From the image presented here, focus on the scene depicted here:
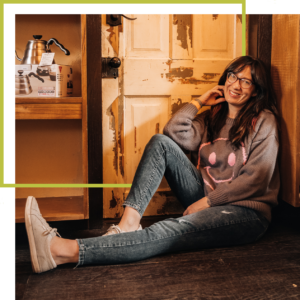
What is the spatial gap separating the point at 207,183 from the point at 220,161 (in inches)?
4.8

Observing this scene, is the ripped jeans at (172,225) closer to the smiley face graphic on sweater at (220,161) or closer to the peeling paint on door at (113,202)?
the smiley face graphic on sweater at (220,161)

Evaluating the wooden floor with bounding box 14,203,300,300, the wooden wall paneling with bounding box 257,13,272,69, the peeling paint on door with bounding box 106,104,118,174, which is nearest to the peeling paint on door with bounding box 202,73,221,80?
the wooden wall paneling with bounding box 257,13,272,69

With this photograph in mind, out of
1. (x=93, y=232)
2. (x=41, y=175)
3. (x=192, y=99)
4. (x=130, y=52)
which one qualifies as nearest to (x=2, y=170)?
(x=41, y=175)

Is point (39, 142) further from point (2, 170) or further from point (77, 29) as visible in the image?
point (77, 29)

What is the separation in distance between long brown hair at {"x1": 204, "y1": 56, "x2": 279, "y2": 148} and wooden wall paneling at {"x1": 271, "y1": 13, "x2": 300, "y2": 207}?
0.06 m

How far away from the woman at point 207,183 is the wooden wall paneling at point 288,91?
0.07 meters

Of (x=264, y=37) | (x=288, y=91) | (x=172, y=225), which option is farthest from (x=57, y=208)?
(x=264, y=37)

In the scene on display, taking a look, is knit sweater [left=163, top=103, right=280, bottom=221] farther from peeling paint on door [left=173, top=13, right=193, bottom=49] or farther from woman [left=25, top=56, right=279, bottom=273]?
peeling paint on door [left=173, top=13, right=193, bottom=49]

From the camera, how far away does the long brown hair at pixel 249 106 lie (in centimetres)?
155

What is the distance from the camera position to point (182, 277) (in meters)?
1.22

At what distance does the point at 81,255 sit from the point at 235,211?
661 mm

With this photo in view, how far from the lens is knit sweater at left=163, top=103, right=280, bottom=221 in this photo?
146 cm

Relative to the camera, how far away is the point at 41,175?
6.54ft

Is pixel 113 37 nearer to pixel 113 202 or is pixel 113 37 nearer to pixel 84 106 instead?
pixel 84 106
